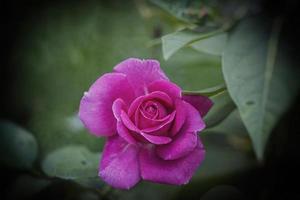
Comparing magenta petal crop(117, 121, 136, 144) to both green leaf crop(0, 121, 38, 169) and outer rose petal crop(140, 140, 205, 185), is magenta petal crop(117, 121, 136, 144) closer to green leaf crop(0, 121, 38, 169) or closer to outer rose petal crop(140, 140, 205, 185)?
outer rose petal crop(140, 140, 205, 185)

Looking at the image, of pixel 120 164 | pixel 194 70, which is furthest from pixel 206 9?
pixel 120 164

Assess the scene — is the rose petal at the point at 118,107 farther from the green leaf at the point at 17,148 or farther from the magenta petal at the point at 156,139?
the green leaf at the point at 17,148

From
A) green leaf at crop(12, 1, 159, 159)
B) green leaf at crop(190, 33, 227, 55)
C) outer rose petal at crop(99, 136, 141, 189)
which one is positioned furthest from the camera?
green leaf at crop(12, 1, 159, 159)

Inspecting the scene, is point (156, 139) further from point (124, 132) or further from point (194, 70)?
point (194, 70)

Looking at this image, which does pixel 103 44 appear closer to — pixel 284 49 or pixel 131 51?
pixel 131 51

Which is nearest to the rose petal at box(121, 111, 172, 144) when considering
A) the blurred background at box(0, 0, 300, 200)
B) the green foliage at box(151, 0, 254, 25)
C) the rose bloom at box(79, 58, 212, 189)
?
the rose bloom at box(79, 58, 212, 189)

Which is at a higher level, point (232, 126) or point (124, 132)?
point (124, 132)
